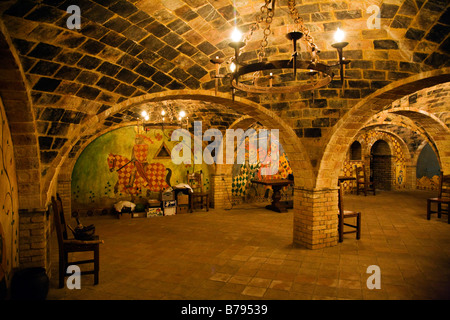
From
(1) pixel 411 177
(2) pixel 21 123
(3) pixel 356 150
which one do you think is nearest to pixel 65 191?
(2) pixel 21 123

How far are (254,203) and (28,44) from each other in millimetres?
9247

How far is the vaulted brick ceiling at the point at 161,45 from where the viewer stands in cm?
312

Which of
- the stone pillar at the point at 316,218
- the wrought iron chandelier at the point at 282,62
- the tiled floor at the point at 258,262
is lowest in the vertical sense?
the tiled floor at the point at 258,262

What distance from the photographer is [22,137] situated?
3662 millimetres

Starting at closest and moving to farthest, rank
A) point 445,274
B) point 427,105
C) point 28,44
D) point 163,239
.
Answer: point 28,44, point 445,274, point 163,239, point 427,105

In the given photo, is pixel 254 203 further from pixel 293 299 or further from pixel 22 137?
pixel 22 137

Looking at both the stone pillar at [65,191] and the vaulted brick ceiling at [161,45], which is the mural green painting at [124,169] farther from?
the vaulted brick ceiling at [161,45]

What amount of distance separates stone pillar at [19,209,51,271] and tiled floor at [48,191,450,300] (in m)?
0.48

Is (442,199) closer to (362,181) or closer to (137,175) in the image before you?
(362,181)

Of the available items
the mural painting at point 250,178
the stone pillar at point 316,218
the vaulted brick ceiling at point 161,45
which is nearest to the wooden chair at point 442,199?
the stone pillar at point 316,218

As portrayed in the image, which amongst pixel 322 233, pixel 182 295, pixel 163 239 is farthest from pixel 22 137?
pixel 322 233

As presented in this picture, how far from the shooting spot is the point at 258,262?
4926 mm

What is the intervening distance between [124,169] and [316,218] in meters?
6.59

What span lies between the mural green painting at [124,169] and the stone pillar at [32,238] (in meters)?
5.70
